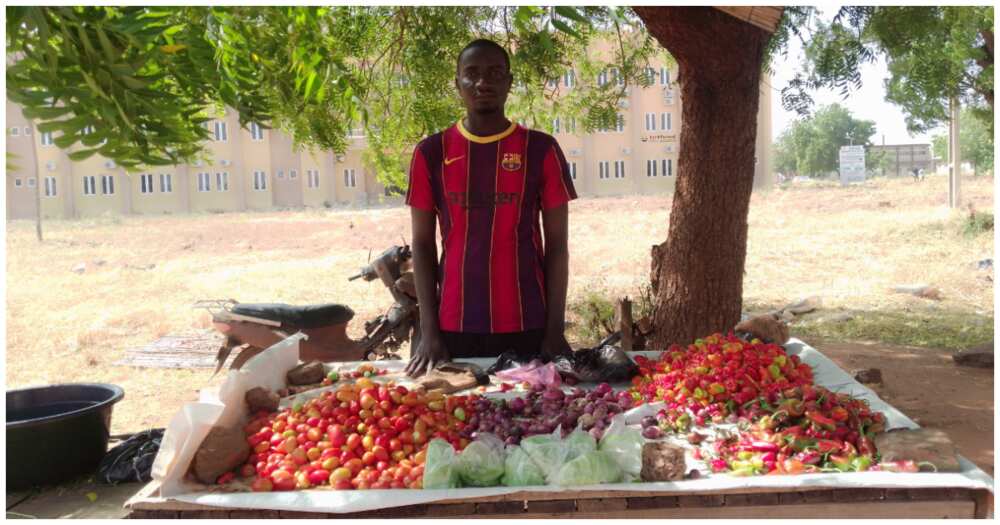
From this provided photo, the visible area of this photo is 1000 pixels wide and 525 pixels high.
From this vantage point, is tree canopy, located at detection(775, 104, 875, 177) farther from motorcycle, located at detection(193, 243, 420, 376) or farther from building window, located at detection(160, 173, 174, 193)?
motorcycle, located at detection(193, 243, 420, 376)

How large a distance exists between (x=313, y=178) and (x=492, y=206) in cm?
1734

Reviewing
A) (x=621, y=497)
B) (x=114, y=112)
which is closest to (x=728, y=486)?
(x=621, y=497)

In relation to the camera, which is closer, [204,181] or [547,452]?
[547,452]

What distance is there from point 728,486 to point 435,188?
150cm

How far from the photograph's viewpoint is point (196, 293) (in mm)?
11508

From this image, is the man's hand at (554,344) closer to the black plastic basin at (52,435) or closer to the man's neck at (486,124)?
the man's neck at (486,124)

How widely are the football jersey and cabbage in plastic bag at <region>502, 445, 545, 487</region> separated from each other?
105 cm

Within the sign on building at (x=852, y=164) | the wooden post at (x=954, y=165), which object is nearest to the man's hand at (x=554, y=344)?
the wooden post at (x=954, y=165)

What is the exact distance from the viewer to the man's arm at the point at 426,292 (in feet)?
9.54

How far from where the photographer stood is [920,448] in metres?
1.95

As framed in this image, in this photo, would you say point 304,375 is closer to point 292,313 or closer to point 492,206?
point 492,206

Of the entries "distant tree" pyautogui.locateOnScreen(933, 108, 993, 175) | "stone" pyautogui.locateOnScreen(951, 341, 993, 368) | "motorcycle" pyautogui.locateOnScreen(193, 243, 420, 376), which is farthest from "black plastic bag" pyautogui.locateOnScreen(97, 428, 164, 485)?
"distant tree" pyautogui.locateOnScreen(933, 108, 993, 175)

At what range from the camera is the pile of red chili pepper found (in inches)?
77.9

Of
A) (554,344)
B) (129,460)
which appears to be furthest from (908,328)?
(129,460)
